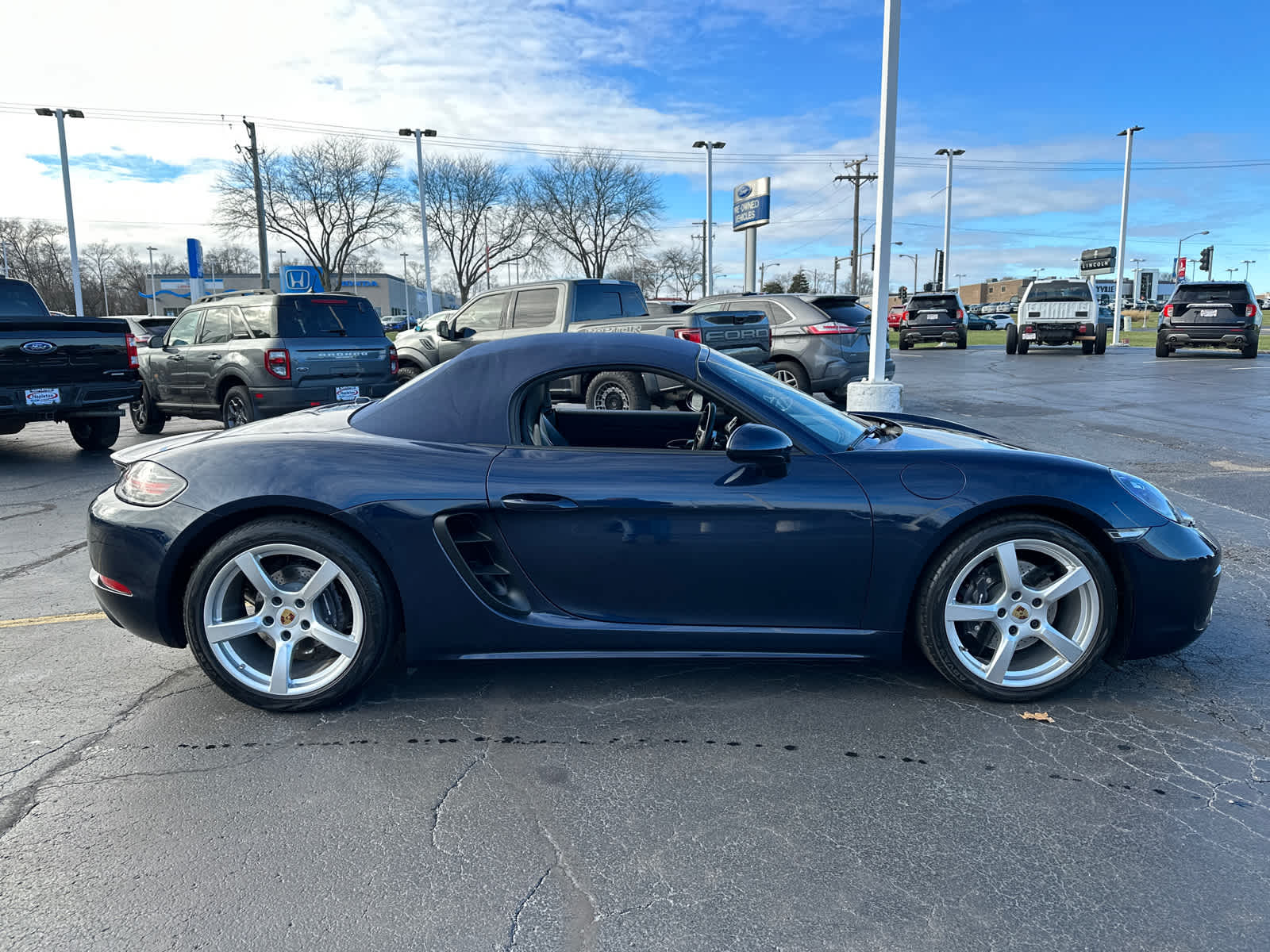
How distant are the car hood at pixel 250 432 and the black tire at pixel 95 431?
7456 mm

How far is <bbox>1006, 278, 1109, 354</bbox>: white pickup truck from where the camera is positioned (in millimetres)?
25297

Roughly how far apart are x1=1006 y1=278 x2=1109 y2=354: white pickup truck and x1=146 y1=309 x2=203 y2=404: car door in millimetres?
22491

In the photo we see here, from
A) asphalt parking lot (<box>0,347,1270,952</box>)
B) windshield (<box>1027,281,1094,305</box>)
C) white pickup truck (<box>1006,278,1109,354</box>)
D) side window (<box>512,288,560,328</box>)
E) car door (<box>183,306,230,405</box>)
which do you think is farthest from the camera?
windshield (<box>1027,281,1094,305</box>)

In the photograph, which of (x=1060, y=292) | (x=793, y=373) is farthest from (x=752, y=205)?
(x=793, y=373)

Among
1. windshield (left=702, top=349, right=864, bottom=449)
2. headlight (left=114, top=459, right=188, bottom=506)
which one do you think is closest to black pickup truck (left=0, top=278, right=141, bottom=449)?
headlight (left=114, top=459, right=188, bottom=506)

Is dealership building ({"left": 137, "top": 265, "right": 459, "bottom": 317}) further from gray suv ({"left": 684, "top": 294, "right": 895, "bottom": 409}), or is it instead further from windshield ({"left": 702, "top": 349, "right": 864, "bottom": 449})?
windshield ({"left": 702, "top": 349, "right": 864, "bottom": 449})

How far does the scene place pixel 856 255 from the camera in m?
61.8

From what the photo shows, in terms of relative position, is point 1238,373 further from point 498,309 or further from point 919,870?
point 919,870

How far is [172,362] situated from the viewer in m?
11.1

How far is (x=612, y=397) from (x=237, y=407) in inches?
208

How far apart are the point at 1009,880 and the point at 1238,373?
20.0 metres

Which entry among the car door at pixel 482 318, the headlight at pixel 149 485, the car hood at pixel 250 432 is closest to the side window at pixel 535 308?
the car door at pixel 482 318

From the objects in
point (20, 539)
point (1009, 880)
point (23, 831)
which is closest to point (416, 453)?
point (23, 831)

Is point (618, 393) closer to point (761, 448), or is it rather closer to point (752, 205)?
point (761, 448)
